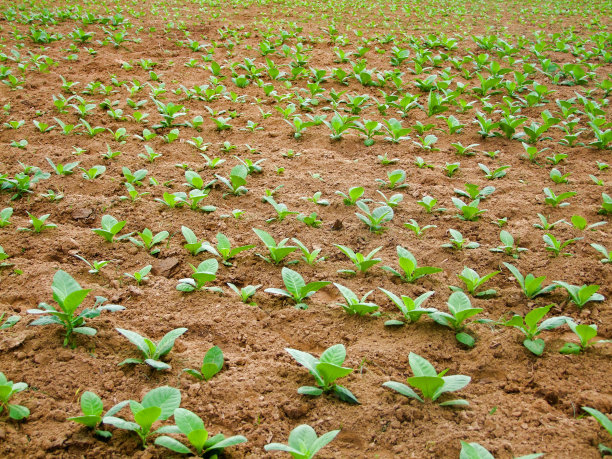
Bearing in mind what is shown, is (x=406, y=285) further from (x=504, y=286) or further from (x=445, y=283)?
(x=504, y=286)

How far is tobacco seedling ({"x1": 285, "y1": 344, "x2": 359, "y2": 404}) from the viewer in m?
1.87

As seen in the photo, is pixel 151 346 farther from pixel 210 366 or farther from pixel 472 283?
pixel 472 283

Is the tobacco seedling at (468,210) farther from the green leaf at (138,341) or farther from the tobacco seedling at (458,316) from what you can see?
the green leaf at (138,341)

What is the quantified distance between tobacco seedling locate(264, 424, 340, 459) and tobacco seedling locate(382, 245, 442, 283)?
125 cm

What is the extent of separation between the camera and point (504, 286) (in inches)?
106

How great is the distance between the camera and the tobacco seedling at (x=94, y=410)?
1647 millimetres

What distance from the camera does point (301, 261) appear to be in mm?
2893

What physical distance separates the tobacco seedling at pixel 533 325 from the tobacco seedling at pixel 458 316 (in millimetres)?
176

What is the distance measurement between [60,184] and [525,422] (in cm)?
365

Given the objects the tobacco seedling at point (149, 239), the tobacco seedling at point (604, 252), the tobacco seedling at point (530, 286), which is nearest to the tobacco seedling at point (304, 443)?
the tobacco seedling at point (530, 286)

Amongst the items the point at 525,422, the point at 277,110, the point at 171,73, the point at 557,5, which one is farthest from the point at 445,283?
the point at 557,5

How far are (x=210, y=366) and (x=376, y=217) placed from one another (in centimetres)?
174

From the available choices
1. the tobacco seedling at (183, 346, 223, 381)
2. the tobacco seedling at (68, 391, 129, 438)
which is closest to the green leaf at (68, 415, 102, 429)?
the tobacco seedling at (68, 391, 129, 438)

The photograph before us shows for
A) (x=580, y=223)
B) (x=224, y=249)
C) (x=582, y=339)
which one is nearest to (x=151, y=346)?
(x=224, y=249)
